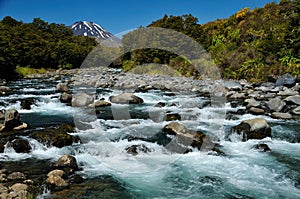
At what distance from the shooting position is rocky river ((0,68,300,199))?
16.1 ft

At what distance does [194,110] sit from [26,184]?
7.88m

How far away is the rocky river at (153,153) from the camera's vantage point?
16.1 ft

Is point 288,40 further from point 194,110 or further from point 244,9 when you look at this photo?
point 244,9

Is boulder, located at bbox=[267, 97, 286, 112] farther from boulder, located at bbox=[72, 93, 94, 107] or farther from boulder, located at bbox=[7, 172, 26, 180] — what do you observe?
boulder, located at bbox=[7, 172, 26, 180]

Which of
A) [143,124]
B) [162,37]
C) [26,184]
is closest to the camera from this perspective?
[26,184]

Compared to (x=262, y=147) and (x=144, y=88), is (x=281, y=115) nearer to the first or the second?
(x=262, y=147)

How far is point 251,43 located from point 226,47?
257 centimetres

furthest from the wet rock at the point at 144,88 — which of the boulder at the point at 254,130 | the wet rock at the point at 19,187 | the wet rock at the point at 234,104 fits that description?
the wet rock at the point at 19,187

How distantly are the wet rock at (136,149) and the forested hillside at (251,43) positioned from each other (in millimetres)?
14656

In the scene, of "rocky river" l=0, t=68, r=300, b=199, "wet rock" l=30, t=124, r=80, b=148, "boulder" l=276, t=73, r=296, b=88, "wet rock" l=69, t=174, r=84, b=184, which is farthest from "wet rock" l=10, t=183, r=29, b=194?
"boulder" l=276, t=73, r=296, b=88

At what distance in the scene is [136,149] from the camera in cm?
680

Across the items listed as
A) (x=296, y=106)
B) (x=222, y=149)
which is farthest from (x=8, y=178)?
(x=296, y=106)

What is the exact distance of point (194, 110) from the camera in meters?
11.4

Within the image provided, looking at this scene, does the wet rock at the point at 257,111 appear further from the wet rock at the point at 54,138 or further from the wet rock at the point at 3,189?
the wet rock at the point at 3,189
